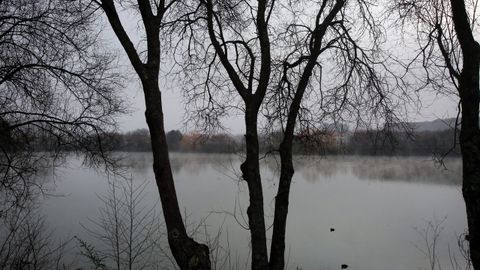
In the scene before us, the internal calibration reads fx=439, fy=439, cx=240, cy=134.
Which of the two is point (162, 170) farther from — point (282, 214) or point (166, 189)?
point (282, 214)

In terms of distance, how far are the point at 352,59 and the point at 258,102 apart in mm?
1651

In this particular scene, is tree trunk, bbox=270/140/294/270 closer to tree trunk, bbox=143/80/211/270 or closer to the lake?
the lake

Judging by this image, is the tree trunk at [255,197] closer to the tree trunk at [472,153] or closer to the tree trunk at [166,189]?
the tree trunk at [166,189]

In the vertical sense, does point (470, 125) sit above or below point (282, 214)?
above

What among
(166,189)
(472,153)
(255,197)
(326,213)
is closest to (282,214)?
(255,197)

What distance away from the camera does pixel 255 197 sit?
16.8 ft

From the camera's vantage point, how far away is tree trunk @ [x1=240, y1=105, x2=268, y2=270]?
5062 millimetres

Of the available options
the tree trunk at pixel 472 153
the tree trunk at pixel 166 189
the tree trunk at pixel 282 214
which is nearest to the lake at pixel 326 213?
the tree trunk at pixel 282 214

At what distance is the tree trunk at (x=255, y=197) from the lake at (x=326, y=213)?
0.86m

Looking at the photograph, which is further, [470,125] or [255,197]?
[255,197]

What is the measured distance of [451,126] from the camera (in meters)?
4.96

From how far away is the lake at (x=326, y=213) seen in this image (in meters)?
9.79

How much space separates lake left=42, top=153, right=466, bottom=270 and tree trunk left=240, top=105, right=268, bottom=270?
33.8 inches

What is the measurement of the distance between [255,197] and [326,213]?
986 centimetres
